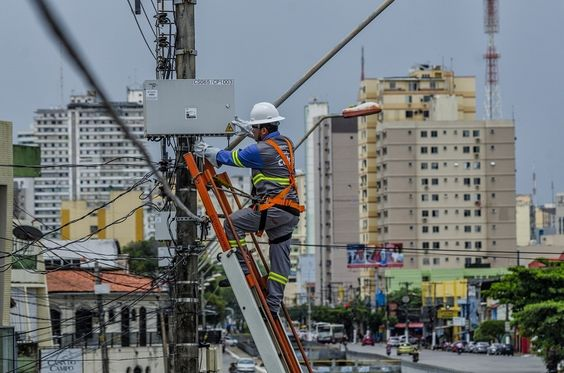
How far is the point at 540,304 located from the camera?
69.1m

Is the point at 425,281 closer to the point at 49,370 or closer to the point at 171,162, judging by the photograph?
the point at 49,370

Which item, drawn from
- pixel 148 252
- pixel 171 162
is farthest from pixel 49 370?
pixel 148 252

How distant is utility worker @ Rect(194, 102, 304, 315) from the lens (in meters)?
13.3

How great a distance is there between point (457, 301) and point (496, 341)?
21.4m

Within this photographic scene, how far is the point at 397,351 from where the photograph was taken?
120 metres

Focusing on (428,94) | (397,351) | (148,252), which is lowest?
(397,351)

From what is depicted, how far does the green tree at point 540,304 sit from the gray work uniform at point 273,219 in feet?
182

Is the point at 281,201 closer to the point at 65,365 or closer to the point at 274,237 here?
the point at 274,237

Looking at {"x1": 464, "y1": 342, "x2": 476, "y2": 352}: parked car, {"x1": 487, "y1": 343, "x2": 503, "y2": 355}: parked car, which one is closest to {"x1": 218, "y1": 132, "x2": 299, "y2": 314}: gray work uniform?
{"x1": 487, "y1": 343, "x2": 503, "y2": 355}: parked car

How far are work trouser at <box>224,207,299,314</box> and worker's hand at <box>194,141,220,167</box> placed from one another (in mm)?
599

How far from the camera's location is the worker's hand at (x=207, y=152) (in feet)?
45.2

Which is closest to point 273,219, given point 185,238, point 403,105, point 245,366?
point 185,238

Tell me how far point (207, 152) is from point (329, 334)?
145 m

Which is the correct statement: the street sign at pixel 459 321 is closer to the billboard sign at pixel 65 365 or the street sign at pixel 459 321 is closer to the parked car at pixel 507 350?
the parked car at pixel 507 350
